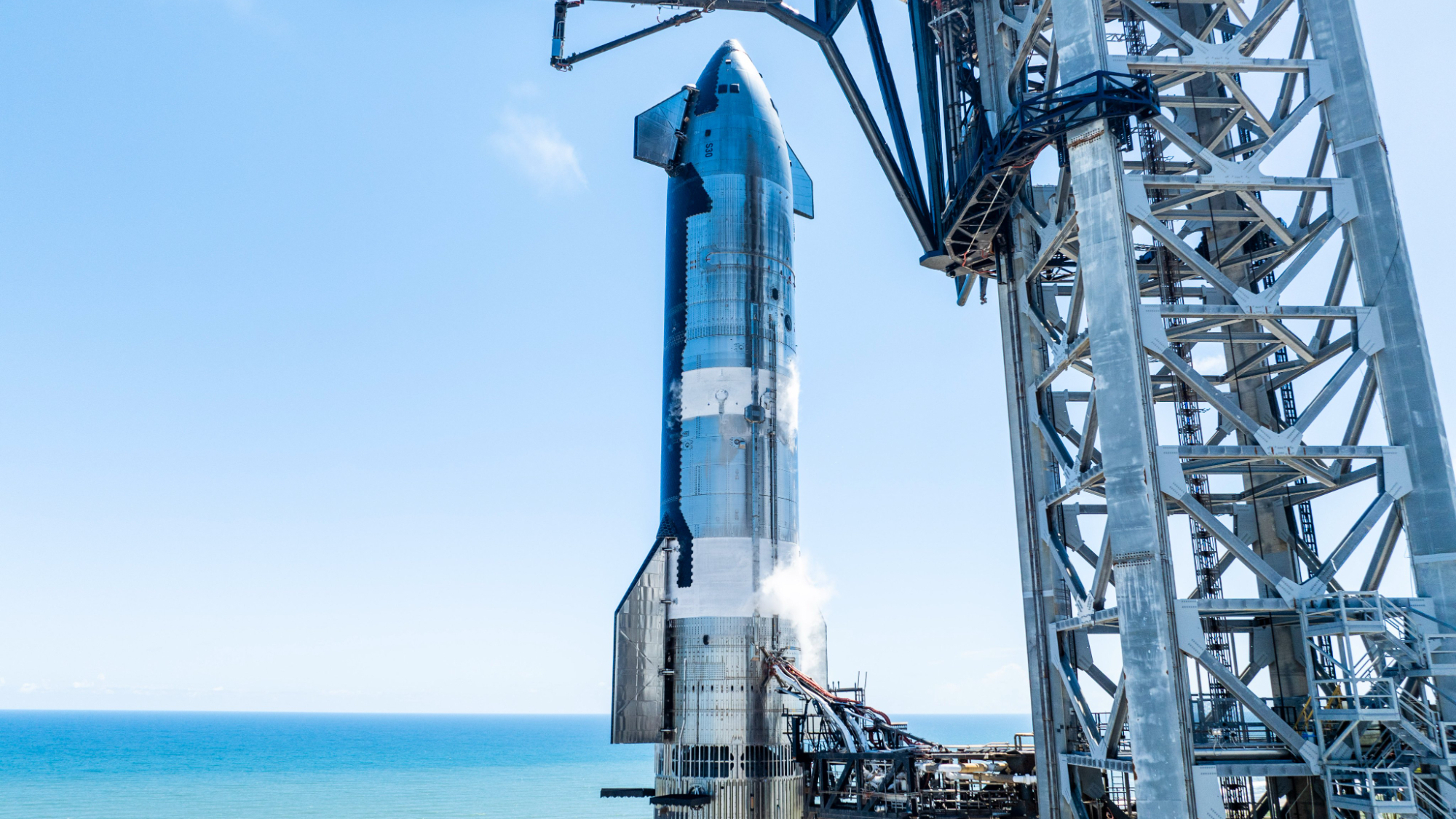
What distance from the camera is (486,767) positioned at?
16475 cm

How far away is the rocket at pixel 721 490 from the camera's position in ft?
119

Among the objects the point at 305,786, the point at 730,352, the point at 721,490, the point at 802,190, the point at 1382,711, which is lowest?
the point at 305,786

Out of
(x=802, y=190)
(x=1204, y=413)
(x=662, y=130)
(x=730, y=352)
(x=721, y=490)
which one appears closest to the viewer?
(x=1204, y=413)

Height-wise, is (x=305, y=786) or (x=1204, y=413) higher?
(x=1204, y=413)

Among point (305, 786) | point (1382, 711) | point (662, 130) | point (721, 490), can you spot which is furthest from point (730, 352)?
point (305, 786)

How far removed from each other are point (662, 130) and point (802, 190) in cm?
785

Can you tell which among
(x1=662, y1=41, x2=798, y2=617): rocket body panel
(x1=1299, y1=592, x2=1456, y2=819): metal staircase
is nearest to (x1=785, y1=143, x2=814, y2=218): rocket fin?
(x1=662, y1=41, x2=798, y2=617): rocket body panel

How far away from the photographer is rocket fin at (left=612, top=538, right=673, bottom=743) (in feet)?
122

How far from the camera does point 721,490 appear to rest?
3816 centimetres

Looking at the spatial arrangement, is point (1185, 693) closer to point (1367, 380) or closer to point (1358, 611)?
point (1358, 611)

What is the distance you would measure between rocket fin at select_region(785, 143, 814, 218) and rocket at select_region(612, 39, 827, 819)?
4.07 meters

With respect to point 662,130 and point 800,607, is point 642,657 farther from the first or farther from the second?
point 662,130

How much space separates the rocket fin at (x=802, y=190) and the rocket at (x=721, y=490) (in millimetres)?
4067

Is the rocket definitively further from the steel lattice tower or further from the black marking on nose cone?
the steel lattice tower
